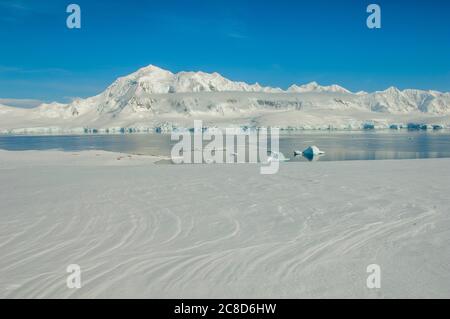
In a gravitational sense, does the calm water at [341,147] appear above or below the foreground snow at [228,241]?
above

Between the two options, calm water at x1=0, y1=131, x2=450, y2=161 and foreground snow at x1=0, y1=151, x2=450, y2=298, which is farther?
calm water at x1=0, y1=131, x2=450, y2=161

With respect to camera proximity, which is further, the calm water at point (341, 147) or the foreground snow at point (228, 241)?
the calm water at point (341, 147)

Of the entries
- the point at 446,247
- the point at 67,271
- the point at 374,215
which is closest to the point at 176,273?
the point at 67,271

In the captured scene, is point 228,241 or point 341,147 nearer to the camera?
point 228,241

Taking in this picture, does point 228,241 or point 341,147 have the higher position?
point 341,147

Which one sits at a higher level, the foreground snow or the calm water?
the calm water

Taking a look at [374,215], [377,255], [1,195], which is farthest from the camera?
[1,195]

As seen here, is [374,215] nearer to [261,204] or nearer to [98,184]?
[261,204]
